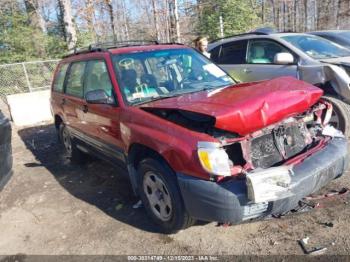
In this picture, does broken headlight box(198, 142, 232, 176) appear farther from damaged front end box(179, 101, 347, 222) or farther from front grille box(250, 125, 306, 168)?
front grille box(250, 125, 306, 168)

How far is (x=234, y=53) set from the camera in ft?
24.6

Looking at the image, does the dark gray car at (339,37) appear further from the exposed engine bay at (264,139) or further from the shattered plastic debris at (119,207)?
the shattered plastic debris at (119,207)

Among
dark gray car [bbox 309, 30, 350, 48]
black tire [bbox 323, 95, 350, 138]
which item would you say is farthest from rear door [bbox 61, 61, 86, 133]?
dark gray car [bbox 309, 30, 350, 48]

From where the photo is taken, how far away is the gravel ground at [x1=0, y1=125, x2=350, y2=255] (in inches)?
134

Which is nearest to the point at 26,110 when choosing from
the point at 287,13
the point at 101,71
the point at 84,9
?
the point at 101,71

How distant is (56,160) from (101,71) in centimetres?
297

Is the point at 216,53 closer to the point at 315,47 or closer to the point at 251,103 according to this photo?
the point at 315,47

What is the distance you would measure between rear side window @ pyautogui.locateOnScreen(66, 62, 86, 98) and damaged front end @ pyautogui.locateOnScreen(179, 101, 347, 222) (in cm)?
277

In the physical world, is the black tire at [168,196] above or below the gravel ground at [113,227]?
above

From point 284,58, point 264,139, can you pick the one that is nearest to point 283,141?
point 264,139

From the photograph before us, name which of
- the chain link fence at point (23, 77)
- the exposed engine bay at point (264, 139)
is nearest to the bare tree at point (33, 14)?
the chain link fence at point (23, 77)

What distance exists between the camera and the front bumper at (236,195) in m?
3.00

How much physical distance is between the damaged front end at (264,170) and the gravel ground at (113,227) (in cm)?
40

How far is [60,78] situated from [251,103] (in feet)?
13.7
